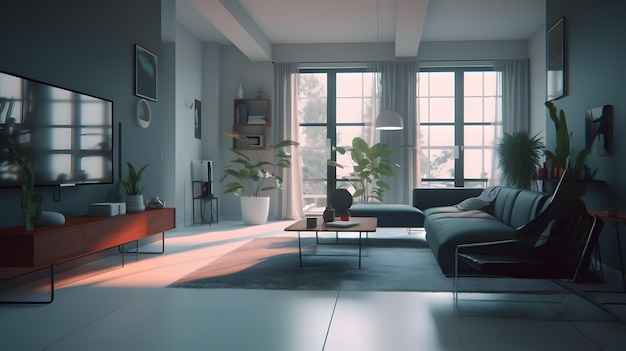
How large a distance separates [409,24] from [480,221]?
3339 mm

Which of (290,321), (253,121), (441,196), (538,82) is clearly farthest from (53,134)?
(538,82)

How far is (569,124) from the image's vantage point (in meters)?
5.37

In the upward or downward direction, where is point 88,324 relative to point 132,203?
downward

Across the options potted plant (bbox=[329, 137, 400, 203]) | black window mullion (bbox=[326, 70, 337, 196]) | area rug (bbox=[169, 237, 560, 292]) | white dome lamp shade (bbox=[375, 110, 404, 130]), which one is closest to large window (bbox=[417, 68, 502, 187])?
potted plant (bbox=[329, 137, 400, 203])

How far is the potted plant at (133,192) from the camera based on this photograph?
5.10m

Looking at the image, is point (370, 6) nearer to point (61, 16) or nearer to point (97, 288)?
point (61, 16)

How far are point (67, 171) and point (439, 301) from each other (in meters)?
3.13

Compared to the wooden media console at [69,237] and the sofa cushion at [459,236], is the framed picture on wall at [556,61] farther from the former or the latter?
the wooden media console at [69,237]

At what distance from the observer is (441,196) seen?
7.20m

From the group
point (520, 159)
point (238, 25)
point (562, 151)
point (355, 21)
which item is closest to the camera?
point (562, 151)

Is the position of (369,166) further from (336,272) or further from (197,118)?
(336,272)

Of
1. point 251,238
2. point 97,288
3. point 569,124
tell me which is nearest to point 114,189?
point 97,288

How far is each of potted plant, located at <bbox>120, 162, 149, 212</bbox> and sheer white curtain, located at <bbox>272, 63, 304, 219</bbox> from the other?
4180 mm

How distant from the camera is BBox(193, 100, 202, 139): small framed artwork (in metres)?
8.81
